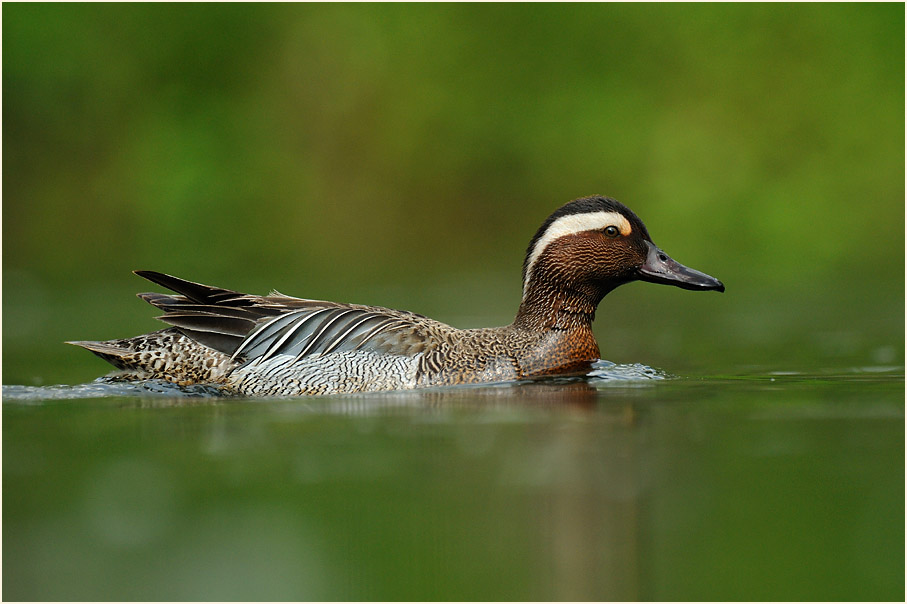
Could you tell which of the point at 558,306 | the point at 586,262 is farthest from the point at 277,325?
the point at 586,262

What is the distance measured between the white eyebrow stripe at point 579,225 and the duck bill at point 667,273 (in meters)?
0.27

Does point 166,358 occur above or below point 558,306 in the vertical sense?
below

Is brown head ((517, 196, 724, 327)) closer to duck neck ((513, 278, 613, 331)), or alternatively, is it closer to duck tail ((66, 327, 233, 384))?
duck neck ((513, 278, 613, 331))

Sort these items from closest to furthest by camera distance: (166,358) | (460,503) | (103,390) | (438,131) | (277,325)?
(460,503) < (103,390) < (277,325) < (166,358) < (438,131)

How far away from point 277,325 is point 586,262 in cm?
229

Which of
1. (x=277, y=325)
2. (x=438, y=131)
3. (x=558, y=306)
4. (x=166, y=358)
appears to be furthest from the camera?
(x=438, y=131)

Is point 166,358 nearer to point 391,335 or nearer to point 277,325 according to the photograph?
point 277,325

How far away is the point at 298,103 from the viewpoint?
63.5 ft

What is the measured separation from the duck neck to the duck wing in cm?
90

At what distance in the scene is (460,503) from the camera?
5.30 meters

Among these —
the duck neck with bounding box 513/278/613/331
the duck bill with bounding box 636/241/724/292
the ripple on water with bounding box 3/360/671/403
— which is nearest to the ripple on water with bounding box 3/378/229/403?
the ripple on water with bounding box 3/360/671/403

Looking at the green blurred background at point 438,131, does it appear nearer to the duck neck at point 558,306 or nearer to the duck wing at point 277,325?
Result: the duck neck at point 558,306

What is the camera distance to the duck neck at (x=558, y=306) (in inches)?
356

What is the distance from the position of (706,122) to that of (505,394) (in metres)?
11.8
